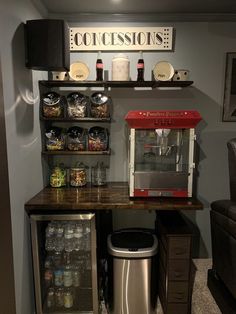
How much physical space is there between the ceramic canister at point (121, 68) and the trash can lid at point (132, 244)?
4.21ft

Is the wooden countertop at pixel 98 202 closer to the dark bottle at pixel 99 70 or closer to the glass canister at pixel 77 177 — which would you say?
the glass canister at pixel 77 177

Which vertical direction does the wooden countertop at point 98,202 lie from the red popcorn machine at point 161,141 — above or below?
below

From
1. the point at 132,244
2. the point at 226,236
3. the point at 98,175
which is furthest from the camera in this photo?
the point at 98,175

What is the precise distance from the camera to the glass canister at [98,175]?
7.52 feet

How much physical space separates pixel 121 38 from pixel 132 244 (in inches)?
68.2

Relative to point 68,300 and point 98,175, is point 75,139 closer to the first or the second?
point 98,175

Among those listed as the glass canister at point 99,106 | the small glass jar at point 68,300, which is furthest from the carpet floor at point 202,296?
the glass canister at point 99,106

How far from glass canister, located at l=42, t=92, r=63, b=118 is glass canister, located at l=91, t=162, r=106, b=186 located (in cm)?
59

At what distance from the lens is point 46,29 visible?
165 centimetres

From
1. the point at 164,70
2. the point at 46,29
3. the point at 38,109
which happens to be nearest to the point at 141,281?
the point at 38,109

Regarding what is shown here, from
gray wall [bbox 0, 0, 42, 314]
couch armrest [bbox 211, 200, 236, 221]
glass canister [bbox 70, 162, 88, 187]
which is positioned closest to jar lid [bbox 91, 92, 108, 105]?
gray wall [bbox 0, 0, 42, 314]

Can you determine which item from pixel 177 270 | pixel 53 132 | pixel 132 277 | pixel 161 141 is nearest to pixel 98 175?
pixel 53 132

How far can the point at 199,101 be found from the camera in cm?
234

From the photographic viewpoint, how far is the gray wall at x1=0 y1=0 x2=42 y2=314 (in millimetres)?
1484
